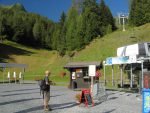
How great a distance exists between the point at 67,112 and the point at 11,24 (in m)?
115

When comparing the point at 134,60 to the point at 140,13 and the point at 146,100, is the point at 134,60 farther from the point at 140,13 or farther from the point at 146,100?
the point at 140,13

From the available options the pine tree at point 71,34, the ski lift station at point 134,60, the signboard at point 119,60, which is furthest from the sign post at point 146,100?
the pine tree at point 71,34

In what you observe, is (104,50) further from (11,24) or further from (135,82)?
(11,24)

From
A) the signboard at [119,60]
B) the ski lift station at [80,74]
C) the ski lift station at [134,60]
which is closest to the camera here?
the ski lift station at [134,60]

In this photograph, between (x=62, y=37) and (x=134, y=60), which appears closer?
(x=134, y=60)

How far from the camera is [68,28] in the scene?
341 feet

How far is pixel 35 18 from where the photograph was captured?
157500mm

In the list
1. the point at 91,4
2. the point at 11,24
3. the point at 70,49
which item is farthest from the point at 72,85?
the point at 11,24

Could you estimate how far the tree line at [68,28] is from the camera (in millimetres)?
92125

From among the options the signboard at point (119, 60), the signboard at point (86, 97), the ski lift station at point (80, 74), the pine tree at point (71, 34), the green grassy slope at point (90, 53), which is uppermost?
the pine tree at point (71, 34)

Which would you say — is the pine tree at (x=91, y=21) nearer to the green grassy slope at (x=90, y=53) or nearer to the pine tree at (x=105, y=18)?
the pine tree at (x=105, y=18)

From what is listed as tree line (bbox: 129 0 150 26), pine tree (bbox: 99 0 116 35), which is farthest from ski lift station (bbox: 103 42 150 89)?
pine tree (bbox: 99 0 116 35)

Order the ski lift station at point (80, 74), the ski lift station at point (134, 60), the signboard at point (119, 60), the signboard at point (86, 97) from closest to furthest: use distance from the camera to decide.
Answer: the signboard at point (86, 97), the ski lift station at point (134, 60), the signboard at point (119, 60), the ski lift station at point (80, 74)

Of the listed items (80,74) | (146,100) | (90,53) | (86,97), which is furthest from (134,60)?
(90,53)
